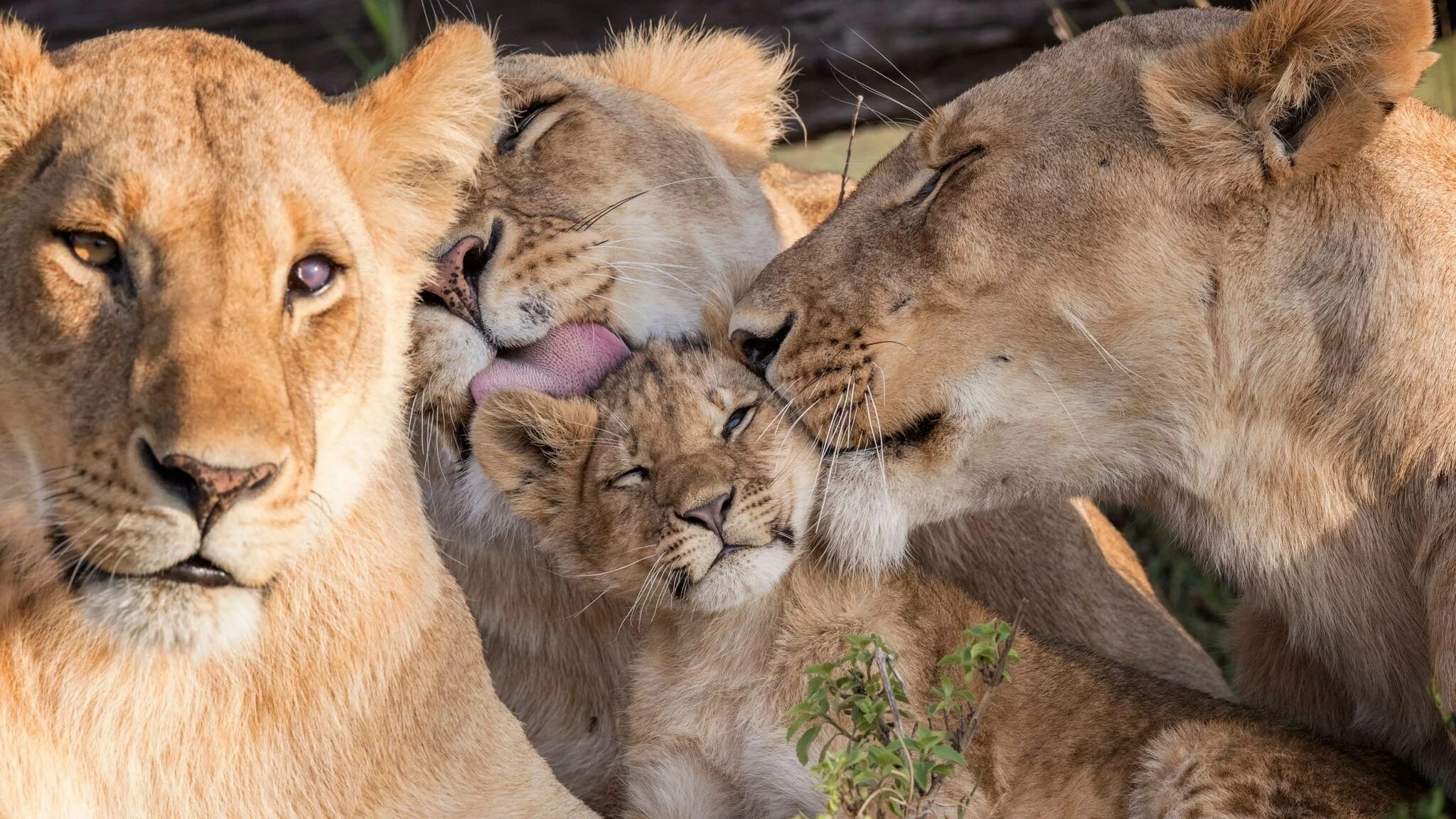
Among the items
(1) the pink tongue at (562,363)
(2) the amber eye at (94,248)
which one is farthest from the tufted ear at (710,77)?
(2) the amber eye at (94,248)

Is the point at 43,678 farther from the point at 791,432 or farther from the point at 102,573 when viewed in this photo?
the point at 791,432

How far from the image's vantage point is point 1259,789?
2764 millimetres

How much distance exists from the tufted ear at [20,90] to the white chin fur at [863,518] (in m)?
1.46

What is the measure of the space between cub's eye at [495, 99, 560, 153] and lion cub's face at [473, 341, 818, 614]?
20.9 inches

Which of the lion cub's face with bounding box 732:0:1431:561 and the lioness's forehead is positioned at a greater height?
the lioness's forehead

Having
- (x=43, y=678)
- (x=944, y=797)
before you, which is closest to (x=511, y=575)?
(x=944, y=797)

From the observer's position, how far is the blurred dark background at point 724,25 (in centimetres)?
557

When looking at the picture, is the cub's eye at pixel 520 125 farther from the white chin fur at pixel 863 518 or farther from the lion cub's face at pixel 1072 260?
the white chin fur at pixel 863 518

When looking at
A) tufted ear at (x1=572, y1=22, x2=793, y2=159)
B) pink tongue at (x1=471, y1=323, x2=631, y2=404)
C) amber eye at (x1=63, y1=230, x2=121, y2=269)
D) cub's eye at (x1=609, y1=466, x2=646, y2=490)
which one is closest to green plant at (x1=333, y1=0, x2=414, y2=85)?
tufted ear at (x1=572, y1=22, x2=793, y2=159)

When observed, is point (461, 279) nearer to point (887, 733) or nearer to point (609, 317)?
point (609, 317)

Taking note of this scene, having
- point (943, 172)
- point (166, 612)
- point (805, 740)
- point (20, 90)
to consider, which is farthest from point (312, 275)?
point (943, 172)

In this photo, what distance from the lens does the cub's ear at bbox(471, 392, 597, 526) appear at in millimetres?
3137

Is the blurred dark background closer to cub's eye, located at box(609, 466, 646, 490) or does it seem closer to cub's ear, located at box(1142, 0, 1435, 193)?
cub's eye, located at box(609, 466, 646, 490)

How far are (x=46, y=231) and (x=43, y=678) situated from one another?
0.63 metres
